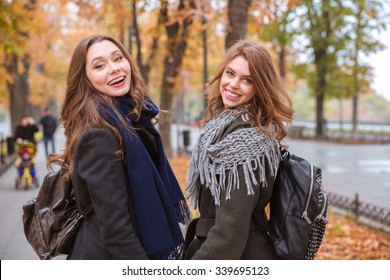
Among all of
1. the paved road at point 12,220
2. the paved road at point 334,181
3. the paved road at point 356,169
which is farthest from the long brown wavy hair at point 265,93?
the paved road at point 356,169

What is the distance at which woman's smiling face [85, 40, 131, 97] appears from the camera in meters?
2.31

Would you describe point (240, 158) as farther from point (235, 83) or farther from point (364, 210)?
point (364, 210)

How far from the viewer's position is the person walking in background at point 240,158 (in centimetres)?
208

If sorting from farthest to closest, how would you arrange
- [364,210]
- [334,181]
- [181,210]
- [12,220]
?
[334,181], [364,210], [12,220], [181,210]

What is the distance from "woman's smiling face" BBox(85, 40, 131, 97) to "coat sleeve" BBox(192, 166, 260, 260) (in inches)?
30.5

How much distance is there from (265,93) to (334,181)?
34.9 feet

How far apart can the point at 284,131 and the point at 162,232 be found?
78 centimetres

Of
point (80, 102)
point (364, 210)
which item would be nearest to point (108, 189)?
point (80, 102)

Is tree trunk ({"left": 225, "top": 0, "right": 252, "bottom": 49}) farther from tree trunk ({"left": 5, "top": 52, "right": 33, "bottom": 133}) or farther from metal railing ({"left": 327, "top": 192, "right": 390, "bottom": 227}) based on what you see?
tree trunk ({"left": 5, "top": 52, "right": 33, "bottom": 133})

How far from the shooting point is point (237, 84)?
231 centimetres

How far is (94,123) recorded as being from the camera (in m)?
2.17

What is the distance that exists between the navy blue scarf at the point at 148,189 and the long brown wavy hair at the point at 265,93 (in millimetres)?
527
